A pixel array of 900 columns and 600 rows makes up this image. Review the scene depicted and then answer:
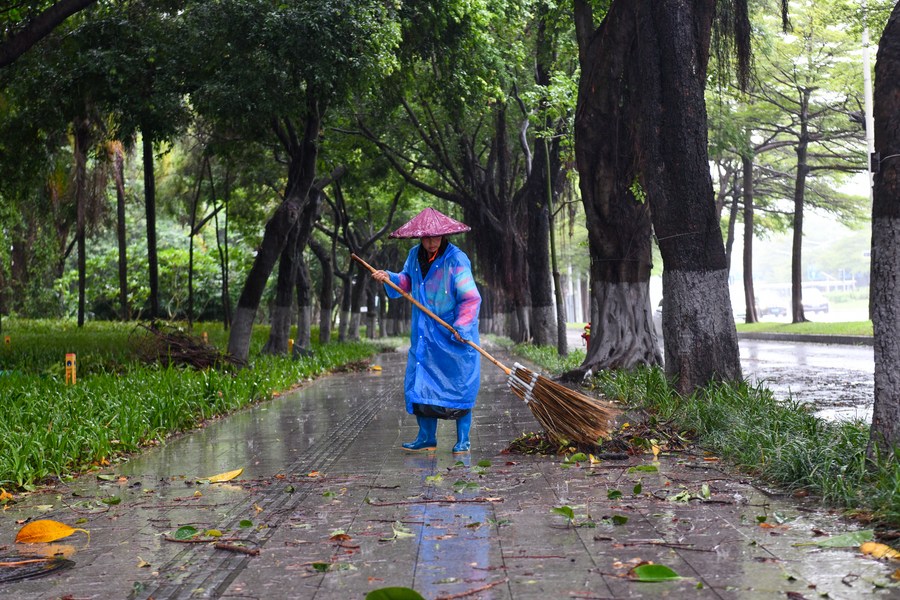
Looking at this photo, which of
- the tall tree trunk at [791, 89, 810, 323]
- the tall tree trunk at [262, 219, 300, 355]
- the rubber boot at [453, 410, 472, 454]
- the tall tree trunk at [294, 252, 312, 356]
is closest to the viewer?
the rubber boot at [453, 410, 472, 454]

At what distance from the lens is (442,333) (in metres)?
8.08

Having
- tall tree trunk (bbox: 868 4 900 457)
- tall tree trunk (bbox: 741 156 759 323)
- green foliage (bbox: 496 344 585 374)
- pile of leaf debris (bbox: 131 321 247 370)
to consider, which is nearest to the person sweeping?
tall tree trunk (bbox: 868 4 900 457)

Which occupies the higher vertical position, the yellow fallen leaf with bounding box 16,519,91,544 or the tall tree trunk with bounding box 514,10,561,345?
the tall tree trunk with bounding box 514,10,561,345

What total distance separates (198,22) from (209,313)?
32.3 meters

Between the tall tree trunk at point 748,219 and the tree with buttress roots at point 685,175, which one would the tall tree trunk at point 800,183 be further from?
the tree with buttress roots at point 685,175

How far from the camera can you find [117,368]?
1530 centimetres

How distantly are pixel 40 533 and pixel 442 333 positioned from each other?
3661mm

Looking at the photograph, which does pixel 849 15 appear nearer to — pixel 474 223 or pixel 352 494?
pixel 474 223

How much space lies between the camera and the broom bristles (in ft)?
25.2

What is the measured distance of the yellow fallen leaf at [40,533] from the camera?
205 inches

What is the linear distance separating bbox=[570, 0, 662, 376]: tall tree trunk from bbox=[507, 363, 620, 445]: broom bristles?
20.6ft

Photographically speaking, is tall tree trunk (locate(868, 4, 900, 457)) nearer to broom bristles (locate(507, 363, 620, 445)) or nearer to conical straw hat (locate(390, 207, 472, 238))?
broom bristles (locate(507, 363, 620, 445))

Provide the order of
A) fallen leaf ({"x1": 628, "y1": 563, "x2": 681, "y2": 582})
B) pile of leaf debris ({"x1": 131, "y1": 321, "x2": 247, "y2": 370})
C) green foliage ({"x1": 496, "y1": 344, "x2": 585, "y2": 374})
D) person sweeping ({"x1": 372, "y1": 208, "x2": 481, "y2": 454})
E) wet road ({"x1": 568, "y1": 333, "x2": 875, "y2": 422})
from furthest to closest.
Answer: green foliage ({"x1": 496, "y1": 344, "x2": 585, "y2": 374})
pile of leaf debris ({"x1": 131, "y1": 321, "x2": 247, "y2": 370})
wet road ({"x1": 568, "y1": 333, "x2": 875, "y2": 422})
person sweeping ({"x1": 372, "y1": 208, "x2": 481, "y2": 454})
fallen leaf ({"x1": 628, "y1": 563, "x2": 681, "y2": 582})

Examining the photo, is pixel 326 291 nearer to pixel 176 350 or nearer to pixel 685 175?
pixel 176 350
